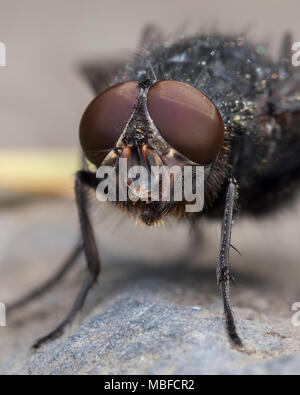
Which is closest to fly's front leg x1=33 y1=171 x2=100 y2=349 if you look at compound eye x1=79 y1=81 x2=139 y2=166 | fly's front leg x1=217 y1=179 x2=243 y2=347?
compound eye x1=79 y1=81 x2=139 y2=166

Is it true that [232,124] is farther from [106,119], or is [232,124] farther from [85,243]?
[85,243]

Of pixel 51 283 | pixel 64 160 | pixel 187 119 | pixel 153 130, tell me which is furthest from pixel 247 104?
pixel 64 160

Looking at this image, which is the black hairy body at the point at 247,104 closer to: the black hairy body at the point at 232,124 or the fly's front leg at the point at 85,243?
the black hairy body at the point at 232,124

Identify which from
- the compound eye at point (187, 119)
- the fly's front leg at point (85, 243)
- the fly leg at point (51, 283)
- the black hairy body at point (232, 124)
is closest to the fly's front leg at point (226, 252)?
the black hairy body at point (232, 124)

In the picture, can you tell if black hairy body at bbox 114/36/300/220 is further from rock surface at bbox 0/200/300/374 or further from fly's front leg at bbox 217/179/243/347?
rock surface at bbox 0/200/300/374

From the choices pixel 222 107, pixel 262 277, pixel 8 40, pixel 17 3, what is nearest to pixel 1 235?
pixel 262 277

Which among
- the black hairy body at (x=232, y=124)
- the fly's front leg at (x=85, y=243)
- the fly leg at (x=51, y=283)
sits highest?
the black hairy body at (x=232, y=124)

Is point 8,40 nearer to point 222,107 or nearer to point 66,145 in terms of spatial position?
point 66,145
